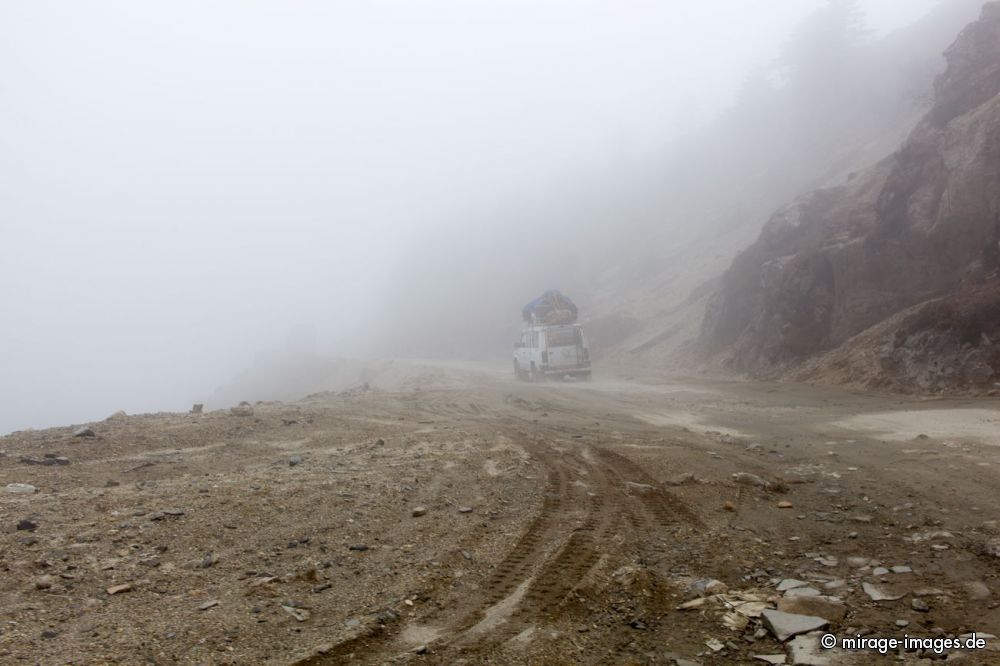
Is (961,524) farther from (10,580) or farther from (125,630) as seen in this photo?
(10,580)

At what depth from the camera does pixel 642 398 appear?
68.1 ft

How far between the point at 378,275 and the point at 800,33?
95851 millimetres

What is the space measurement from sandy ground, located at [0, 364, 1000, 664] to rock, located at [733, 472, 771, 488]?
0.03 metres

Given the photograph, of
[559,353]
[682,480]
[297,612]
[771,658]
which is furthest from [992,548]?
[559,353]

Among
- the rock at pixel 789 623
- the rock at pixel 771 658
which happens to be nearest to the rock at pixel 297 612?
the rock at pixel 771 658

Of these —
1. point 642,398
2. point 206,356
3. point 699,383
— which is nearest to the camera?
point 642,398

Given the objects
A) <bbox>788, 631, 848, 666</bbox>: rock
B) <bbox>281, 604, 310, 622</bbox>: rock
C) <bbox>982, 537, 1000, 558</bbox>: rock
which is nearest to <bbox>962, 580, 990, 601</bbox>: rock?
<bbox>982, 537, 1000, 558</bbox>: rock

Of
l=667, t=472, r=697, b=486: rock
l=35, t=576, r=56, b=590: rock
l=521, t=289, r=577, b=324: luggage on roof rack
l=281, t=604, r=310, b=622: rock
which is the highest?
l=521, t=289, r=577, b=324: luggage on roof rack

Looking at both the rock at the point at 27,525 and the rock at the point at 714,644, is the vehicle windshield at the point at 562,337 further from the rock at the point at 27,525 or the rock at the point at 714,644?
the rock at the point at 714,644

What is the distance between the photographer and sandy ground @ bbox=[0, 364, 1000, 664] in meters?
4.48

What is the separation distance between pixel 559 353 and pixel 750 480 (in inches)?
783

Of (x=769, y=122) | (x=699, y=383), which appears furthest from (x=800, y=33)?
(x=699, y=383)

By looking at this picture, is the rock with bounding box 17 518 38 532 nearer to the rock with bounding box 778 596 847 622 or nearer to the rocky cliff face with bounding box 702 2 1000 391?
the rock with bounding box 778 596 847 622

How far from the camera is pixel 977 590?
490 cm
